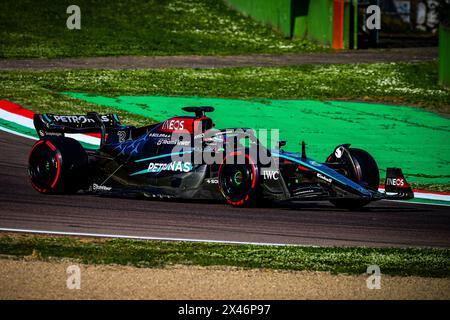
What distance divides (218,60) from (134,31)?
4.34 metres

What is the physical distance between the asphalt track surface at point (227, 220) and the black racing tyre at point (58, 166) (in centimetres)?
16

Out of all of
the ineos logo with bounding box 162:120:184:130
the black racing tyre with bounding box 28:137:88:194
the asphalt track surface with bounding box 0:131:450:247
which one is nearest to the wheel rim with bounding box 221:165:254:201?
the asphalt track surface with bounding box 0:131:450:247

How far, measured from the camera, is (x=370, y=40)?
34750 millimetres

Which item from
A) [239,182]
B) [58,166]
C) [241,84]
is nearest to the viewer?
[239,182]

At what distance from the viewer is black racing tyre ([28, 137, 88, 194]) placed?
14.0 metres

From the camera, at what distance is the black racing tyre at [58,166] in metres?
14.0

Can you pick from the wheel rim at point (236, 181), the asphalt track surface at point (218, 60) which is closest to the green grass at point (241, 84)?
the asphalt track surface at point (218, 60)

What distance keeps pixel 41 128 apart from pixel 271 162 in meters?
3.63

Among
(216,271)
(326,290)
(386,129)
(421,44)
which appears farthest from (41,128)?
(421,44)

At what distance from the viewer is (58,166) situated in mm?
14000

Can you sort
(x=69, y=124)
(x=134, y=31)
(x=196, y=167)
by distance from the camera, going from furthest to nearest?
(x=134, y=31), (x=69, y=124), (x=196, y=167)

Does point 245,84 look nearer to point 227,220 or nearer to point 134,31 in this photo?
point 134,31

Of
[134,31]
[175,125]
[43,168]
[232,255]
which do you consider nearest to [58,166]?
[43,168]

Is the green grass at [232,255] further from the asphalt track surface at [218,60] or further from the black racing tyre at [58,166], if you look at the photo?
the asphalt track surface at [218,60]
